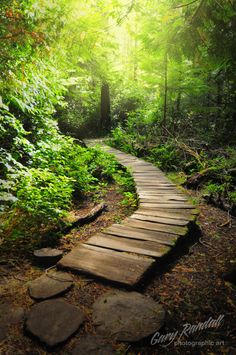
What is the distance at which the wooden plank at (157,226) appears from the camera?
11.8ft

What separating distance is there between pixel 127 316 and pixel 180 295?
0.70 metres

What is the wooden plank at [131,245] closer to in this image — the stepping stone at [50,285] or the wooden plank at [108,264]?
the wooden plank at [108,264]

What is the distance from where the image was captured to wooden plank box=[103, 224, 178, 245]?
3.37 m

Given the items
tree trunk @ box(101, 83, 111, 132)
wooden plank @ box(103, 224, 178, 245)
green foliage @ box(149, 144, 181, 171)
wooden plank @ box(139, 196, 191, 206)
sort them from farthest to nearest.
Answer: tree trunk @ box(101, 83, 111, 132)
green foliage @ box(149, 144, 181, 171)
wooden plank @ box(139, 196, 191, 206)
wooden plank @ box(103, 224, 178, 245)

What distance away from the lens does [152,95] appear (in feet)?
66.2

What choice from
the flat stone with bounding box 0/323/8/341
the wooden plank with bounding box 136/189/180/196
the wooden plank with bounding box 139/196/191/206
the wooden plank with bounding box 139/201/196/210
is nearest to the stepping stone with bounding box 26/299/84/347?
the flat stone with bounding box 0/323/8/341

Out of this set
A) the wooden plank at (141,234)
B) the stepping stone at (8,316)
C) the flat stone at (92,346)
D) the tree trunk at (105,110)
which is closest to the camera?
the flat stone at (92,346)

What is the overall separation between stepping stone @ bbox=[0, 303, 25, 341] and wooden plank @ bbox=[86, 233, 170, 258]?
1.21m

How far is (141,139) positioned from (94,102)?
743 centimetres

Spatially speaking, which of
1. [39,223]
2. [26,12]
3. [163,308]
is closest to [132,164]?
[39,223]

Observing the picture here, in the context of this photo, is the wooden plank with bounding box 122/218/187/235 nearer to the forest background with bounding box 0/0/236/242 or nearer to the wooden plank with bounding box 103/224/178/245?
the wooden plank with bounding box 103/224/178/245

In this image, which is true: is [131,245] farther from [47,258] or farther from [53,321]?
[53,321]

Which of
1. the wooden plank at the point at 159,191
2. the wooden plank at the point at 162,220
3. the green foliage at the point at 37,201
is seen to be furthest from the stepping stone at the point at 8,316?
the wooden plank at the point at 159,191

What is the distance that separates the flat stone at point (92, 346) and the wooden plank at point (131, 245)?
1226 mm
